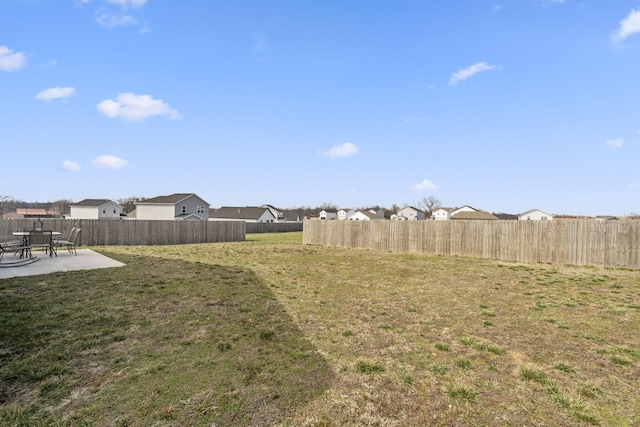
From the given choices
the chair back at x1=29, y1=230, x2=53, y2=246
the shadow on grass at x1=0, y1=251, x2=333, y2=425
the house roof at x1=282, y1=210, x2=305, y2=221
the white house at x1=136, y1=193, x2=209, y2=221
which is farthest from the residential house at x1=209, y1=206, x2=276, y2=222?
the shadow on grass at x1=0, y1=251, x2=333, y2=425

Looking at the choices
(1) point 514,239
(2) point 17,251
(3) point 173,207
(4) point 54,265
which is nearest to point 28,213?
Answer: (3) point 173,207

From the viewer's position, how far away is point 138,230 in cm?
1956

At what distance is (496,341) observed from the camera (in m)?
4.14

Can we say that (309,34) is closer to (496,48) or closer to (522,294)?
(496,48)

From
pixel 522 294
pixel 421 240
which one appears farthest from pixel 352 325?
pixel 421 240

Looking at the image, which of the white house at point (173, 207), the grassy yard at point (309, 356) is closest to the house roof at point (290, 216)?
the white house at point (173, 207)

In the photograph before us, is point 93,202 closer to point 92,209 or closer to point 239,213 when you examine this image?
point 92,209

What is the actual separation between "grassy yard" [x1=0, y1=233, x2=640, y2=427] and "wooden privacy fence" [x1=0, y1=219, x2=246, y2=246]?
12779mm

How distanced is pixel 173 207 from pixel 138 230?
22.7m

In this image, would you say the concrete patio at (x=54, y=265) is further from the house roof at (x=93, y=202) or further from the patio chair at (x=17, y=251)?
the house roof at (x=93, y=202)

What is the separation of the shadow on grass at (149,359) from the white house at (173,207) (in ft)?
122

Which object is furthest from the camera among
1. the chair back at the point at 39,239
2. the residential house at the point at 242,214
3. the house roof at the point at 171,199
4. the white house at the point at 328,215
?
the white house at the point at 328,215

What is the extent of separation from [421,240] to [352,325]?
12523 mm

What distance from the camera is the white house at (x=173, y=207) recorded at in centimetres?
4094
